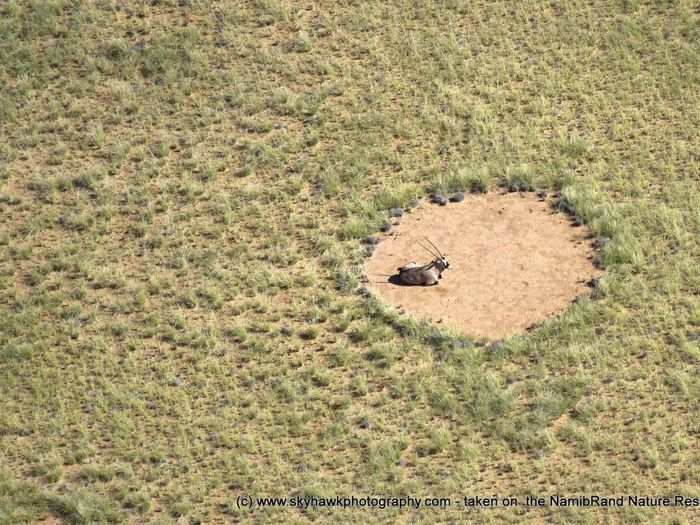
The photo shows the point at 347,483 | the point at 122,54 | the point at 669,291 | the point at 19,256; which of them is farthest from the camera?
the point at 122,54

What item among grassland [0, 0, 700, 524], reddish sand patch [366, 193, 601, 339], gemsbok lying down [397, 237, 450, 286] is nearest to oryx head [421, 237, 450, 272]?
gemsbok lying down [397, 237, 450, 286]

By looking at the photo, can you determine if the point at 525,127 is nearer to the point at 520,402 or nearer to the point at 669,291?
the point at 669,291

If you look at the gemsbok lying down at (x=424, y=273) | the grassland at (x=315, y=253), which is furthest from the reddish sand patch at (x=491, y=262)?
the grassland at (x=315, y=253)

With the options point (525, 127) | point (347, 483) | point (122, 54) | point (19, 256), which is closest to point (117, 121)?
point (122, 54)

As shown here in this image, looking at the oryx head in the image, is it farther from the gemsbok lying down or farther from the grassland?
the grassland

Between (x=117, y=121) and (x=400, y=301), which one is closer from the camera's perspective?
(x=400, y=301)
